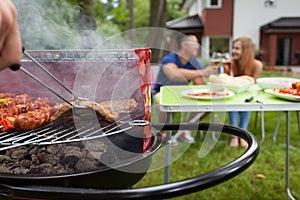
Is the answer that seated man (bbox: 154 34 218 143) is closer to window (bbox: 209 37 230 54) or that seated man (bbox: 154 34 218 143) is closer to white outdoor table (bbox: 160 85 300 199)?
white outdoor table (bbox: 160 85 300 199)

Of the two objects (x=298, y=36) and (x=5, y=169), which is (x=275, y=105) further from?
(x=298, y=36)

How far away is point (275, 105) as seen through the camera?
2141 millimetres

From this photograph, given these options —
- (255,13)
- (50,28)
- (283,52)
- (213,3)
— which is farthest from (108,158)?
(283,52)

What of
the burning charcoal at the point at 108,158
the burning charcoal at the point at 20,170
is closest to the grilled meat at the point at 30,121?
the burning charcoal at the point at 20,170

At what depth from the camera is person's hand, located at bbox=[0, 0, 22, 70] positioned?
0.58 m

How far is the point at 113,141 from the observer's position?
3.47 feet

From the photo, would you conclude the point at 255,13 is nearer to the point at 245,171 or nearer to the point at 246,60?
the point at 246,60

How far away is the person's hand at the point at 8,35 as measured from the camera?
58cm

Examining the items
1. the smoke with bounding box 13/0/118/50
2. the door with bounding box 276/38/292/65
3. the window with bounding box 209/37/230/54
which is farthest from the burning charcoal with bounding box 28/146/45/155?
the door with bounding box 276/38/292/65

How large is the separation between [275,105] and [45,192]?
1.79 m

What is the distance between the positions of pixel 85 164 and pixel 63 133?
0.47ft

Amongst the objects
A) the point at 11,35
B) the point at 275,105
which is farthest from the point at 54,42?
the point at 275,105

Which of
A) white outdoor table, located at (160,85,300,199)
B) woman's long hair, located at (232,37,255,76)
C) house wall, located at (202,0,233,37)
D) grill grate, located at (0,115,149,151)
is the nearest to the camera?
grill grate, located at (0,115,149,151)

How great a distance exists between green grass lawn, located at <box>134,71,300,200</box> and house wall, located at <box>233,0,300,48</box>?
12184 mm
